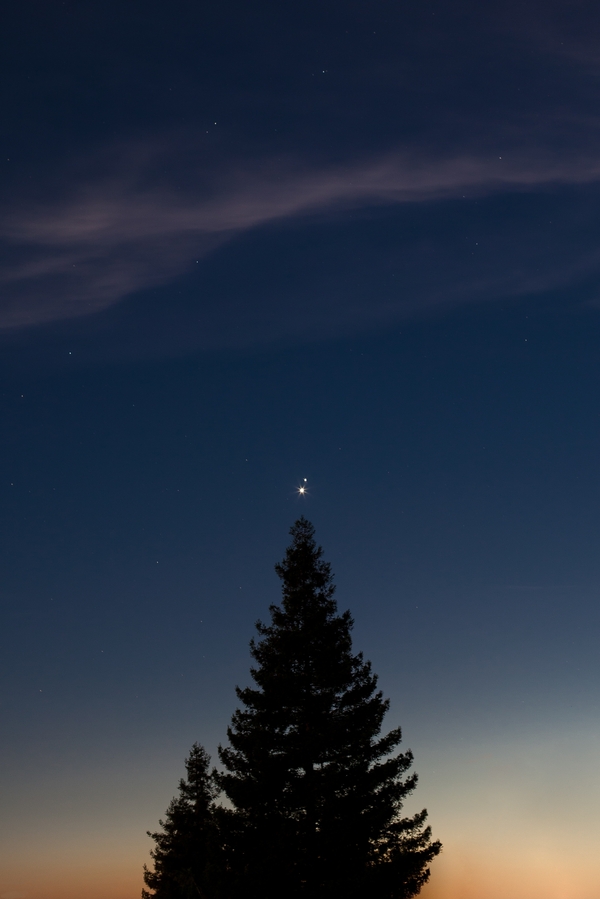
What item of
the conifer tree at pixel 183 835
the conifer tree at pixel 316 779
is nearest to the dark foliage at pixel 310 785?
the conifer tree at pixel 316 779

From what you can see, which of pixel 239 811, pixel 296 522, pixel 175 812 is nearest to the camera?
pixel 239 811

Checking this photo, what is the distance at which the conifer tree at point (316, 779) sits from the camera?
25.1 m

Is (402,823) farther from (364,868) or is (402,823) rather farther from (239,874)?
(239,874)

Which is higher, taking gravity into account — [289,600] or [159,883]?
[289,600]

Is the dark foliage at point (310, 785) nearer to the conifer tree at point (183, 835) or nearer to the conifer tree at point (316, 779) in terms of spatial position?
the conifer tree at point (316, 779)

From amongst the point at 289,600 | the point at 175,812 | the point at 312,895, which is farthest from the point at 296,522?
the point at 175,812

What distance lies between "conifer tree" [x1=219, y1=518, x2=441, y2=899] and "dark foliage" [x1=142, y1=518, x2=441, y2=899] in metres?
0.04

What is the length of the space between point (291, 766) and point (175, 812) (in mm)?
20539

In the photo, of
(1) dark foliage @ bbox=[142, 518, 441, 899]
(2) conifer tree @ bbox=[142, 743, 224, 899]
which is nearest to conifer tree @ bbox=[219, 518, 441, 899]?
(1) dark foliage @ bbox=[142, 518, 441, 899]

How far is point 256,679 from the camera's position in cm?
2925

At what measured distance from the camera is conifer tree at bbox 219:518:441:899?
25.1 m

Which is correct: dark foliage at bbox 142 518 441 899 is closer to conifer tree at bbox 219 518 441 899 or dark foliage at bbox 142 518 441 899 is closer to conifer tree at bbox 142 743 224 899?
conifer tree at bbox 219 518 441 899

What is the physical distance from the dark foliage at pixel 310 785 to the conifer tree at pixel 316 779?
38mm

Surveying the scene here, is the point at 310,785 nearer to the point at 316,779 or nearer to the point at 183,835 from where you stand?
the point at 316,779
